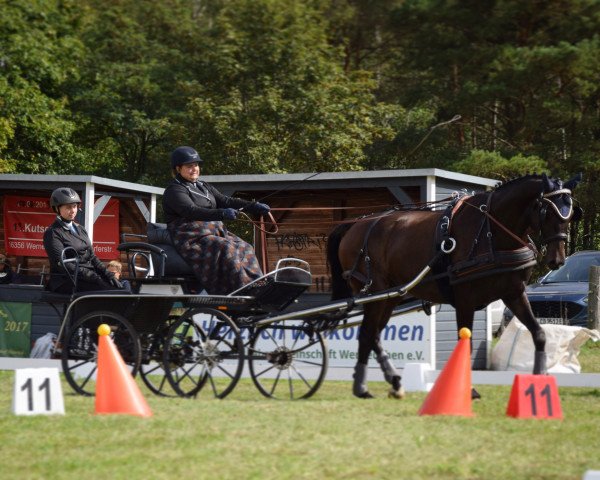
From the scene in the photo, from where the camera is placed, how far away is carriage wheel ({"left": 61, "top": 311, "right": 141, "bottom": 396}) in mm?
10203

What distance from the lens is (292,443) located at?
24.6 ft

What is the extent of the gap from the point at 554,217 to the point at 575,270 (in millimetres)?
11110

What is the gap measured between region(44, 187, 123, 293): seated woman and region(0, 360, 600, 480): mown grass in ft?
5.67

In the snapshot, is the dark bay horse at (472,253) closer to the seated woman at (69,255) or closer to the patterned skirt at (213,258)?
the patterned skirt at (213,258)

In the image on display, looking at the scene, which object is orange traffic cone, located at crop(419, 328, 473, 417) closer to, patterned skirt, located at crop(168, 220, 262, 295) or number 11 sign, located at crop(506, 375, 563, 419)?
number 11 sign, located at crop(506, 375, 563, 419)

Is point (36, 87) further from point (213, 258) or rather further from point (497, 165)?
point (213, 258)

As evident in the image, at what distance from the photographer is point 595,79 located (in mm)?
31281

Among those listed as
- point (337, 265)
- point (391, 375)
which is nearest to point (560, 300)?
point (337, 265)

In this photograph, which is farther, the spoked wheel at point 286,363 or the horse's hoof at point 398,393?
the horse's hoof at point 398,393

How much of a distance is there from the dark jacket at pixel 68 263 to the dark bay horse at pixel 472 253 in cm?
252

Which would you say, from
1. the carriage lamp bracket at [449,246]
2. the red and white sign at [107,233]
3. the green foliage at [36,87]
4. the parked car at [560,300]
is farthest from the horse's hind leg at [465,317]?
the green foliage at [36,87]

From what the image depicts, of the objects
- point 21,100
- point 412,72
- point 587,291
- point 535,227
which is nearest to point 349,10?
point 412,72

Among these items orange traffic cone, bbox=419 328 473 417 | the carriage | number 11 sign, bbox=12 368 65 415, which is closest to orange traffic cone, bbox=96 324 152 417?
number 11 sign, bbox=12 368 65 415

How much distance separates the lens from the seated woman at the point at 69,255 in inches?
435
